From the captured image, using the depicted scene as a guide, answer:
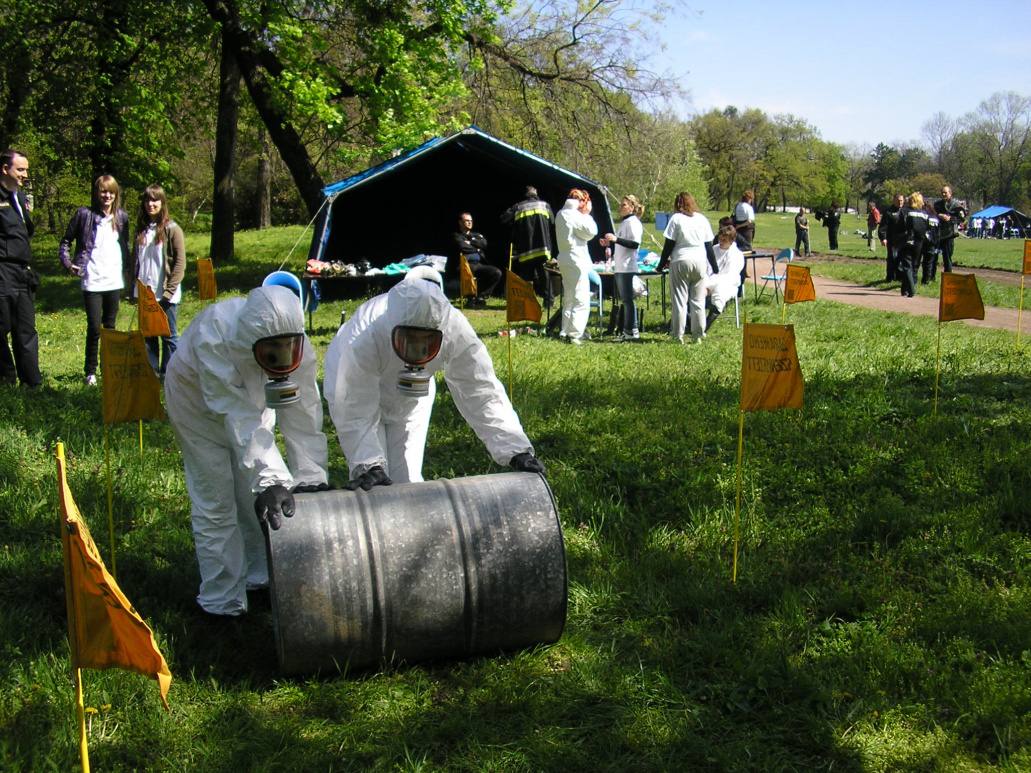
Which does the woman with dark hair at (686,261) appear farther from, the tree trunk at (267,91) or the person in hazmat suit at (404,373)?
the tree trunk at (267,91)

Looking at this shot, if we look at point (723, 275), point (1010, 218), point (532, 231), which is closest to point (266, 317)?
point (723, 275)

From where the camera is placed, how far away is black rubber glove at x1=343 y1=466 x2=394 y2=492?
3.94 metres

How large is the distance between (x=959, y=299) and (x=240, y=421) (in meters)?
5.43

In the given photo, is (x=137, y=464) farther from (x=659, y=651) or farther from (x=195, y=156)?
(x=195, y=156)

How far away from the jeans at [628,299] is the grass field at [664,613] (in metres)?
3.73

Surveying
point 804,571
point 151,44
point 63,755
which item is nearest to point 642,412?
point 804,571

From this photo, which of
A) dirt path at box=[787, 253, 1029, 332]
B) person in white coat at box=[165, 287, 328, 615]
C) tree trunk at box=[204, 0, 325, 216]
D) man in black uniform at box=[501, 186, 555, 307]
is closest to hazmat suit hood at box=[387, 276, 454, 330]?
person in white coat at box=[165, 287, 328, 615]

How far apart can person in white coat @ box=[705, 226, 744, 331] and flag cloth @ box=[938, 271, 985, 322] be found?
4.12 meters

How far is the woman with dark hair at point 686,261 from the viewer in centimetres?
1085

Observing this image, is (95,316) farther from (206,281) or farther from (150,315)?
(206,281)

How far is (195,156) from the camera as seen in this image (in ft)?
116

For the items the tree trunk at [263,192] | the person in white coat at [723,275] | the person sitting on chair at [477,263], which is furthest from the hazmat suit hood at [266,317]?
the tree trunk at [263,192]

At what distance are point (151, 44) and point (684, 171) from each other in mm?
37942

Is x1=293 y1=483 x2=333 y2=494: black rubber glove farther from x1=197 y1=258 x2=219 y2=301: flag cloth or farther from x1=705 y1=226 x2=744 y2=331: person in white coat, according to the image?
x1=197 y1=258 x2=219 y2=301: flag cloth
